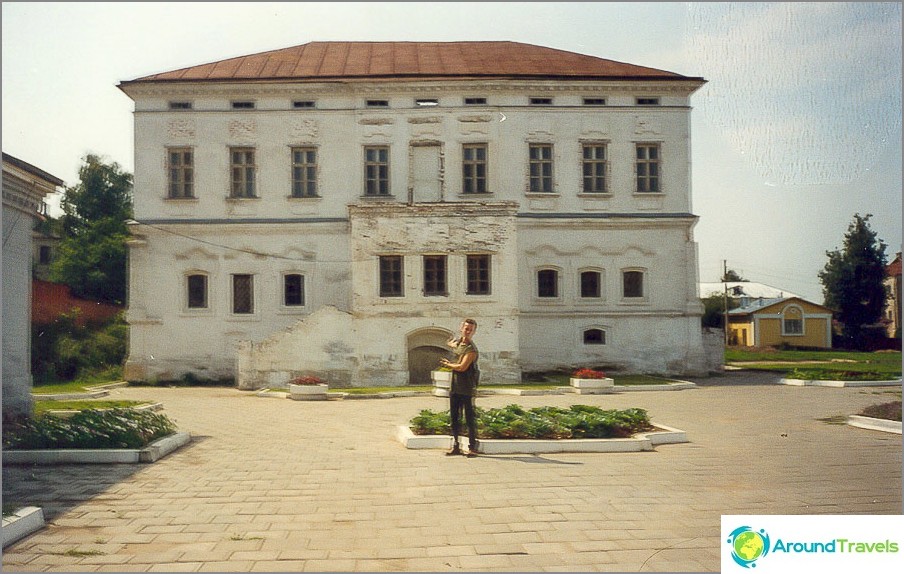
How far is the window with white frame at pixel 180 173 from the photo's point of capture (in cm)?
2808

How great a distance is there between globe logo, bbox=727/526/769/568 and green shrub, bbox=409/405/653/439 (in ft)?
16.4

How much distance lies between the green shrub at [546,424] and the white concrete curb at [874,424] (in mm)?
3966

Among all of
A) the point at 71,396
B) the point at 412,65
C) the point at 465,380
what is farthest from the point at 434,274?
the point at 465,380

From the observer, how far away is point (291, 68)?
28.5m

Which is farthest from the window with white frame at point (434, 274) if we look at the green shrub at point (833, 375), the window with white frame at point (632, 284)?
the green shrub at point (833, 375)

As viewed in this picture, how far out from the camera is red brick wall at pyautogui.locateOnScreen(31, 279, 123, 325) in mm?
21016

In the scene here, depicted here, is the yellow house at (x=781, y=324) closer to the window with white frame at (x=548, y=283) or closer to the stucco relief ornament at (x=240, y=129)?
the window with white frame at (x=548, y=283)

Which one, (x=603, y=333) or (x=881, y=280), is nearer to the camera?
(x=881, y=280)

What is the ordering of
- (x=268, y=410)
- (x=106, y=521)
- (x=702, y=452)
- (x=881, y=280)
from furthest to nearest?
(x=268, y=410)
(x=881, y=280)
(x=702, y=452)
(x=106, y=521)

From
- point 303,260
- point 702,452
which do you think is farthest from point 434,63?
point 702,452

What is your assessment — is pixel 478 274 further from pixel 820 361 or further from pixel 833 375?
pixel 820 361

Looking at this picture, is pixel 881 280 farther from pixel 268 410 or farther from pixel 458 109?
pixel 458 109

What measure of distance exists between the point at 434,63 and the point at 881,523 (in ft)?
82.0

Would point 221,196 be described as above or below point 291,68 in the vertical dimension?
below
